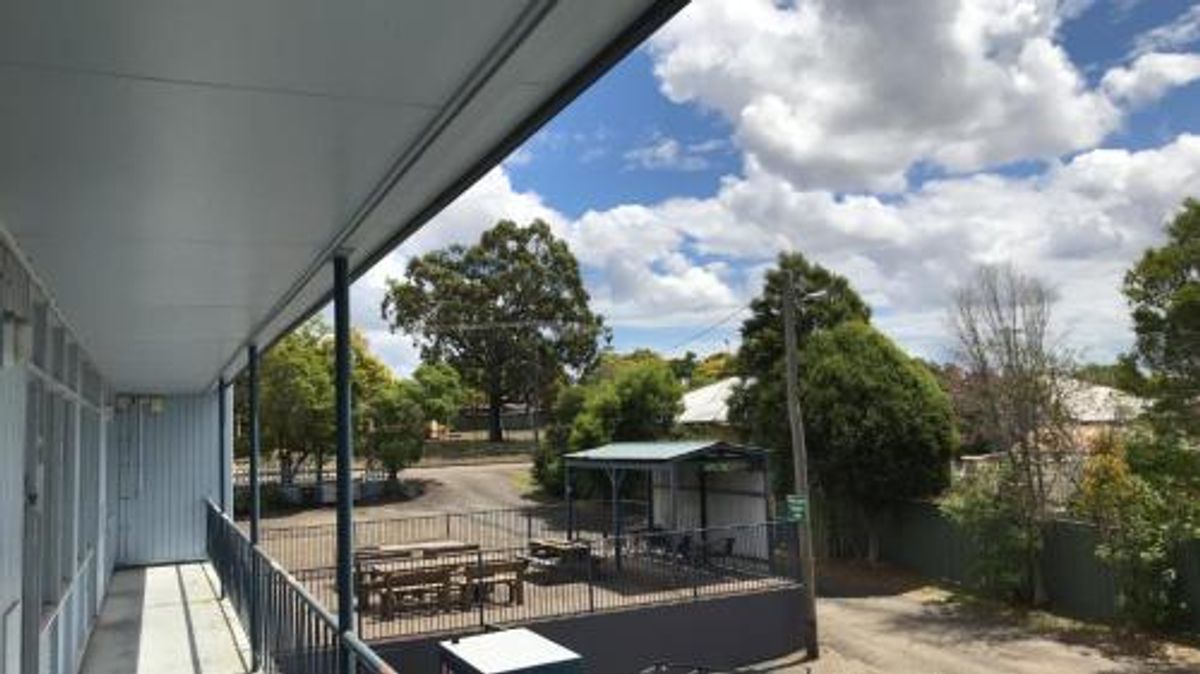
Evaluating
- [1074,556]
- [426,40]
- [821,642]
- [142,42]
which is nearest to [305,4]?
[426,40]

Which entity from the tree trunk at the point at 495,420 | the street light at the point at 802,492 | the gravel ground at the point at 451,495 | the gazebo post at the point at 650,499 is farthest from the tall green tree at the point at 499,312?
the street light at the point at 802,492

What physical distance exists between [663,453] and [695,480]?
1185 mm

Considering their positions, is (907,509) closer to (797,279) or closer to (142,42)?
(797,279)

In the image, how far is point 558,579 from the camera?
581 inches

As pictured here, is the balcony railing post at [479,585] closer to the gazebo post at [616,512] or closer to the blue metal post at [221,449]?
the gazebo post at [616,512]

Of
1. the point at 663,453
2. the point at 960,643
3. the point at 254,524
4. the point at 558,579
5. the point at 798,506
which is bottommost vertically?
the point at 960,643

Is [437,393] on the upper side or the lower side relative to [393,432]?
upper

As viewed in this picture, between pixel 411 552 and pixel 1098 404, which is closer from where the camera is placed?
pixel 411 552

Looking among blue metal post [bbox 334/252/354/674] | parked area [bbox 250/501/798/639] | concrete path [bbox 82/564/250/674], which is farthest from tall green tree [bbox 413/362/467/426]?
blue metal post [bbox 334/252/354/674]

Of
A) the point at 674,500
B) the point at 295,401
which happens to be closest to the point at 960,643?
the point at 674,500

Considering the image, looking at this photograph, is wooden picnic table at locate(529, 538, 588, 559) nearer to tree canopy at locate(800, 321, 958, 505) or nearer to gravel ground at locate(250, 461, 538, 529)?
tree canopy at locate(800, 321, 958, 505)

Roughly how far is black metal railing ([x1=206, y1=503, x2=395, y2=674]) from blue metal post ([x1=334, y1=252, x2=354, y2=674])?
133 mm

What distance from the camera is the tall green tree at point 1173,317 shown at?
16719mm

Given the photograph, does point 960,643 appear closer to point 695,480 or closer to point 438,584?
point 695,480
